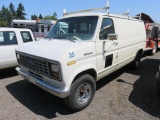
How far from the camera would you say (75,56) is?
12.1 feet

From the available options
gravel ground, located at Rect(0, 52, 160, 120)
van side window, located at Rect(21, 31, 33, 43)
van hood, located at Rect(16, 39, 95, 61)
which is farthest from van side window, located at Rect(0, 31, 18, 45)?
van hood, located at Rect(16, 39, 95, 61)

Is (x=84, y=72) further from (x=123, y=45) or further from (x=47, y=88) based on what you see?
(x=123, y=45)

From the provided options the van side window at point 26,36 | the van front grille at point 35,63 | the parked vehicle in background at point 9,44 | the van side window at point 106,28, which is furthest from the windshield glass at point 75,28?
the van side window at point 26,36

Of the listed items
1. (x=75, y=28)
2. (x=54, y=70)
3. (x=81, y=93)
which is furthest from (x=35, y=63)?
(x=75, y=28)

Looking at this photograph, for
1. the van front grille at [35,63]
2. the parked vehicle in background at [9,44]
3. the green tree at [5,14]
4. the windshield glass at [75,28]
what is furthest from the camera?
the green tree at [5,14]

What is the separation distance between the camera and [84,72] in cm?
411

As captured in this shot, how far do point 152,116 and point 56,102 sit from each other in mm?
2341

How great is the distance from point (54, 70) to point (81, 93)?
1.04m

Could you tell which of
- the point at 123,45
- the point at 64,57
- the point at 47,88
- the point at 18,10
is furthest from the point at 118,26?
the point at 18,10

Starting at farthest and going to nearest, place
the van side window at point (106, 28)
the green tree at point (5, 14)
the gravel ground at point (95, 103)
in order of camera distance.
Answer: the green tree at point (5, 14) < the van side window at point (106, 28) < the gravel ground at point (95, 103)

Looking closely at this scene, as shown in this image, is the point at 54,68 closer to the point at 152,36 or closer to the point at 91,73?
the point at 91,73

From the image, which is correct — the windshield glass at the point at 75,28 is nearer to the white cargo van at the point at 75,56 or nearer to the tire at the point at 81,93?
the white cargo van at the point at 75,56

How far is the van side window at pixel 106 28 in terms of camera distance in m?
4.53

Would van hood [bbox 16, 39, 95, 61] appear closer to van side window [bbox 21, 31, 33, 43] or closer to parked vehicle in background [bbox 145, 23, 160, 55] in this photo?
van side window [bbox 21, 31, 33, 43]
